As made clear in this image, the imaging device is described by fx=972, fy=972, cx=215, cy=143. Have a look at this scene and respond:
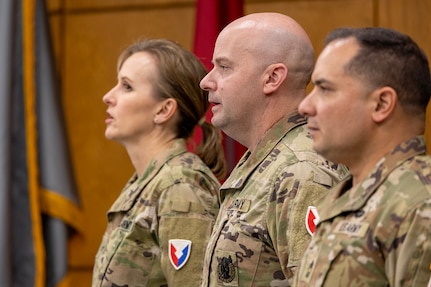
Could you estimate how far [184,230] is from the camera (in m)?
2.69

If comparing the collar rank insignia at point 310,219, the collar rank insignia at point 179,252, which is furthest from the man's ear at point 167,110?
the collar rank insignia at point 310,219

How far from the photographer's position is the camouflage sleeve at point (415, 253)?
1.66 meters

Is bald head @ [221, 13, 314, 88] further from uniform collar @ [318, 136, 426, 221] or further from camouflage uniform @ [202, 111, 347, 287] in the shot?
uniform collar @ [318, 136, 426, 221]

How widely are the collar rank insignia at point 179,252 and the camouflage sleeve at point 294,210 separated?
51 cm

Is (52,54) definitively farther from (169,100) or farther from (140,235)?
(140,235)

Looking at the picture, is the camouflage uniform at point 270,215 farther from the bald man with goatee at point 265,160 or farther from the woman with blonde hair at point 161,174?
the woman with blonde hair at point 161,174

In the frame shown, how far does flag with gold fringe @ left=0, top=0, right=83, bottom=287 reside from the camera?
160 inches

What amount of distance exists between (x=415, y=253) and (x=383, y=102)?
0.95ft

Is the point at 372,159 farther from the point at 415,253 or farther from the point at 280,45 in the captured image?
the point at 280,45

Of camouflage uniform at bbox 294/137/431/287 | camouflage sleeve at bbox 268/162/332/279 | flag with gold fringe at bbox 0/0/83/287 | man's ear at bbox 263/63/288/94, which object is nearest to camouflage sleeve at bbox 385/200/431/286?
camouflage uniform at bbox 294/137/431/287

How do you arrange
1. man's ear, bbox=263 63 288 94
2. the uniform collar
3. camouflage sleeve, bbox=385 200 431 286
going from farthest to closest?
man's ear, bbox=263 63 288 94
the uniform collar
camouflage sleeve, bbox=385 200 431 286

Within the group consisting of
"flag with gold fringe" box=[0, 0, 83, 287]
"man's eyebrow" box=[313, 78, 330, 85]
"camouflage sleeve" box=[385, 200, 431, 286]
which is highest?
"man's eyebrow" box=[313, 78, 330, 85]

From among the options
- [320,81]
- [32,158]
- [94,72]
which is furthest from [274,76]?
[94,72]

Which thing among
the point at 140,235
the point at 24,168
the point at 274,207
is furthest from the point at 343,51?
the point at 24,168
